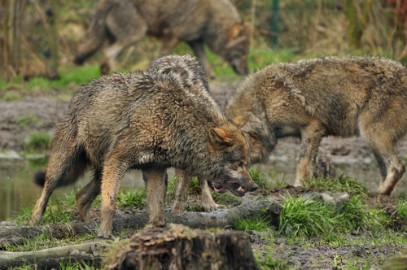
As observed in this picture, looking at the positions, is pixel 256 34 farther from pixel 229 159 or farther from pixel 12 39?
pixel 229 159

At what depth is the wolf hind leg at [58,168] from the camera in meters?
9.75

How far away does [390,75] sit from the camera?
12.1 meters

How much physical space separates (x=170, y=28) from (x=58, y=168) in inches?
499

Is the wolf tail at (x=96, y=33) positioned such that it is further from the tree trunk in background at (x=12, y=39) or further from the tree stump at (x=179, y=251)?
the tree stump at (x=179, y=251)

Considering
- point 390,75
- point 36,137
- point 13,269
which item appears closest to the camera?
point 13,269

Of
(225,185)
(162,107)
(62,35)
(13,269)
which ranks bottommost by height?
(13,269)

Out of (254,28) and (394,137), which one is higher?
(254,28)

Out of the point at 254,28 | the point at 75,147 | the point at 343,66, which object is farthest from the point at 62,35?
the point at 75,147

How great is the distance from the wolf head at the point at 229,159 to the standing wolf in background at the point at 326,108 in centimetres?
320

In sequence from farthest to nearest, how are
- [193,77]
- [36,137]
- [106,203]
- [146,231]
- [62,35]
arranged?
[62,35] < [36,137] < [193,77] < [106,203] < [146,231]

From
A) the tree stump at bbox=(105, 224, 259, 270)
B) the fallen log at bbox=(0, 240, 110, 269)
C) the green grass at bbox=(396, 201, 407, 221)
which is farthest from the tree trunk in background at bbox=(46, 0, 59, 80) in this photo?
the tree stump at bbox=(105, 224, 259, 270)

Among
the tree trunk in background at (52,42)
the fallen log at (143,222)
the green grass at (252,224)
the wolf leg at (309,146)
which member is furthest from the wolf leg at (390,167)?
the tree trunk in background at (52,42)

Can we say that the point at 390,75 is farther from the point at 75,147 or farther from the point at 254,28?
the point at 254,28

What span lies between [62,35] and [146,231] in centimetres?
1962
